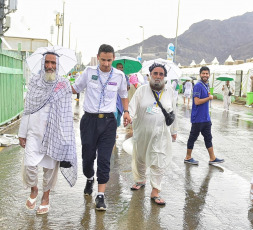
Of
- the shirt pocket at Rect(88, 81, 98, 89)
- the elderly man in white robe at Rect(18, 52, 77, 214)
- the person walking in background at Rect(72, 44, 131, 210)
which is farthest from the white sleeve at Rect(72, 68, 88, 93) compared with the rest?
the elderly man in white robe at Rect(18, 52, 77, 214)

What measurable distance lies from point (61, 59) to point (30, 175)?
4.90 ft

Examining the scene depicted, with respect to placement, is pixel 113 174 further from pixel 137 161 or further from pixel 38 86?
pixel 38 86

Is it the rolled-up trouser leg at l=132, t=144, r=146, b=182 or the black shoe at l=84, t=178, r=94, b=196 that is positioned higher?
the rolled-up trouser leg at l=132, t=144, r=146, b=182

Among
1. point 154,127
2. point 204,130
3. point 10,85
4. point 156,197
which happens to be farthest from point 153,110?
point 10,85

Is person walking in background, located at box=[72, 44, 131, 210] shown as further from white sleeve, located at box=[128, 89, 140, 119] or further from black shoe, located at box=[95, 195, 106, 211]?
white sleeve, located at box=[128, 89, 140, 119]

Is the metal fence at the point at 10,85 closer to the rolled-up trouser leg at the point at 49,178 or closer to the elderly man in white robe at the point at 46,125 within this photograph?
the elderly man in white robe at the point at 46,125

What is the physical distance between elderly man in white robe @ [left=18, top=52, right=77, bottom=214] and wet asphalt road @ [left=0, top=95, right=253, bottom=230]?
13.6 inches

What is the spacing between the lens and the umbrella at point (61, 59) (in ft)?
15.9

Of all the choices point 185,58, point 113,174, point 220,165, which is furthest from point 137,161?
point 185,58

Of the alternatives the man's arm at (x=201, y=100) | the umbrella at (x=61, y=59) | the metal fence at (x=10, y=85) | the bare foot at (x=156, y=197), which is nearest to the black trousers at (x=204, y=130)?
the man's arm at (x=201, y=100)

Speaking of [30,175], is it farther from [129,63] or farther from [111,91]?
[129,63]

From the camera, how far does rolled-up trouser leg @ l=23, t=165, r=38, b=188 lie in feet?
14.0

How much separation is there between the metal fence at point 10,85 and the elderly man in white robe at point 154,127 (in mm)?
5155

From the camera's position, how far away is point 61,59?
490 centimetres
